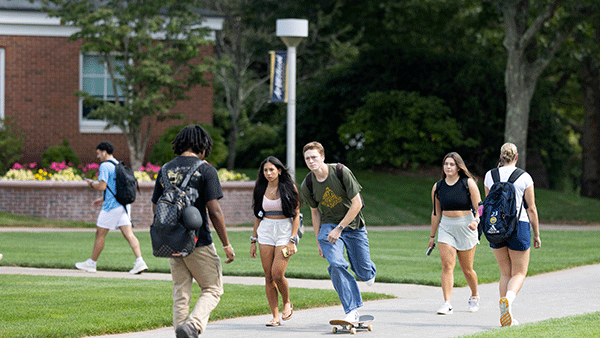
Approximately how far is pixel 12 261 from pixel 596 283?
342 inches

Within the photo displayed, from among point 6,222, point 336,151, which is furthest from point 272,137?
point 6,222

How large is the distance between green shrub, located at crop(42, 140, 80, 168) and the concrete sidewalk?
1315 centimetres

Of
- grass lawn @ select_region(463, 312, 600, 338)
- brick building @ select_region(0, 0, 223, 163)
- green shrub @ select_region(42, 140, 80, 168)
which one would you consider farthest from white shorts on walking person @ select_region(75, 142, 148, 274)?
brick building @ select_region(0, 0, 223, 163)

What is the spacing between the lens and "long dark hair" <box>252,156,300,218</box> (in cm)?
767

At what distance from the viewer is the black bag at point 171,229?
232 inches

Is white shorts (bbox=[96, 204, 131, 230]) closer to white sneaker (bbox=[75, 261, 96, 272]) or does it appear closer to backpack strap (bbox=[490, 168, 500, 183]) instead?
white sneaker (bbox=[75, 261, 96, 272])

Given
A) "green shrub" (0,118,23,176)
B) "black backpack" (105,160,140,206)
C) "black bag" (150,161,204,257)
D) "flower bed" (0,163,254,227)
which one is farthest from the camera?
"green shrub" (0,118,23,176)

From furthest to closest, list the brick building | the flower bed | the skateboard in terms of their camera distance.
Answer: the brick building < the flower bed < the skateboard

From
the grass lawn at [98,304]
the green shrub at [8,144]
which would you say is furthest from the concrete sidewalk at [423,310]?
the green shrub at [8,144]

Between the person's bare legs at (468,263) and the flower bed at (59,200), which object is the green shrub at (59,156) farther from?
the person's bare legs at (468,263)

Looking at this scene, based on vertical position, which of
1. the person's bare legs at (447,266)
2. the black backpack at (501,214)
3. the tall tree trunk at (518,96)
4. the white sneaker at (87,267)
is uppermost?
the tall tree trunk at (518,96)

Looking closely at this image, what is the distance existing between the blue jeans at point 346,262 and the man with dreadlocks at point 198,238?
146 centimetres

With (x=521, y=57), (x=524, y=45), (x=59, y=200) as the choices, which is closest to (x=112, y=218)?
(x=59, y=200)

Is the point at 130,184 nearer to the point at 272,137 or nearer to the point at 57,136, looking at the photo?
the point at 57,136
